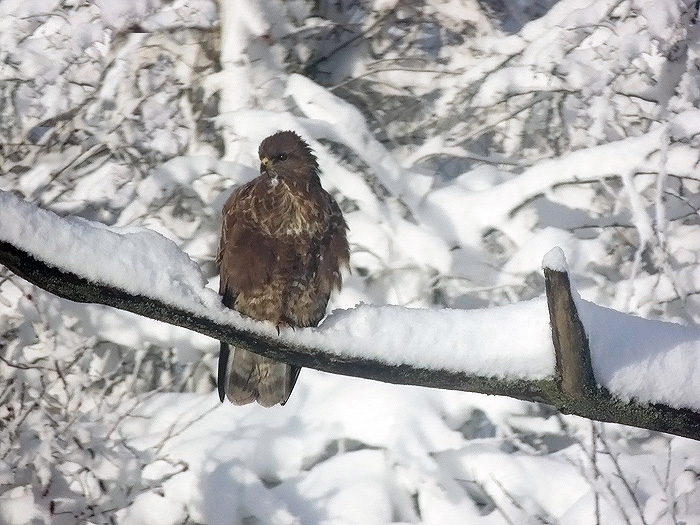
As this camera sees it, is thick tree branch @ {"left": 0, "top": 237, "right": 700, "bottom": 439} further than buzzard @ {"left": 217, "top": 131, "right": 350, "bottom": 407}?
No

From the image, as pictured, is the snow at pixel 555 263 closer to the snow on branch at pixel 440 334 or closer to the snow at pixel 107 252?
the snow on branch at pixel 440 334

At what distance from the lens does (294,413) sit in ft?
14.6

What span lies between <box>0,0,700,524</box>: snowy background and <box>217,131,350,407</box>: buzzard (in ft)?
4.91

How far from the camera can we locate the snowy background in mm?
4043

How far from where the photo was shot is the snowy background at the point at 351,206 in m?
4.04

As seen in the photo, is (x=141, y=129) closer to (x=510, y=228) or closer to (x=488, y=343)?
(x=510, y=228)

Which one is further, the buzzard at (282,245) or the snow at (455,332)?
the buzzard at (282,245)

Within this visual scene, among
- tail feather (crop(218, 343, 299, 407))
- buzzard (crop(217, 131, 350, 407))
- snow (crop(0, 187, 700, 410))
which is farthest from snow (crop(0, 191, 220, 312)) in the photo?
tail feather (crop(218, 343, 299, 407))

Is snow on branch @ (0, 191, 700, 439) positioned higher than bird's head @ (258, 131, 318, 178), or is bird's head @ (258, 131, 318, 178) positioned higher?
snow on branch @ (0, 191, 700, 439)

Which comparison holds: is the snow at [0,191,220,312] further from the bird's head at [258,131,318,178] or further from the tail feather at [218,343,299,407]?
the tail feather at [218,343,299,407]

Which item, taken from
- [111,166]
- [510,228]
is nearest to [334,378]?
[510,228]

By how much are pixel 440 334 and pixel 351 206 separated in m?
2.77

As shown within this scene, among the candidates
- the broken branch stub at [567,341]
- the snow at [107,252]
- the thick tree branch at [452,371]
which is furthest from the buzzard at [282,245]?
the broken branch stub at [567,341]

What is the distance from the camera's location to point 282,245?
8.55ft
